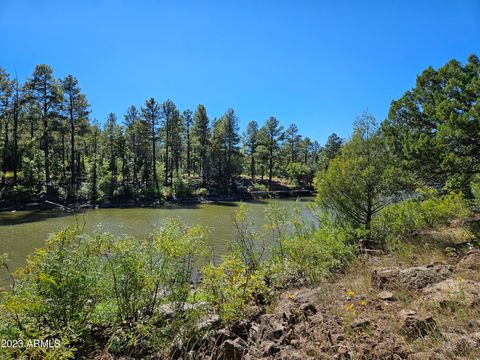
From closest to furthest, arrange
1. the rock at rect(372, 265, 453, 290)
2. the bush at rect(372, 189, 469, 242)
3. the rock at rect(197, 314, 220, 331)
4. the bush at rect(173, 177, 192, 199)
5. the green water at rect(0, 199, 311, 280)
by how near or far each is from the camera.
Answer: the rock at rect(197, 314, 220, 331) → the rock at rect(372, 265, 453, 290) → the bush at rect(372, 189, 469, 242) → the green water at rect(0, 199, 311, 280) → the bush at rect(173, 177, 192, 199)

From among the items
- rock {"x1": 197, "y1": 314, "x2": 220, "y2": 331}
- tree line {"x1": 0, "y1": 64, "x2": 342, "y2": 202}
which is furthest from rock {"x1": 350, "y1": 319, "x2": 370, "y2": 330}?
tree line {"x1": 0, "y1": 64, "x2": 342, "y2": 202}

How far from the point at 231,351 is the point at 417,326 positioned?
244 centimetres

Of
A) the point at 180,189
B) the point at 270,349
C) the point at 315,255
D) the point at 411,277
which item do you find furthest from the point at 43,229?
the point at 180,189

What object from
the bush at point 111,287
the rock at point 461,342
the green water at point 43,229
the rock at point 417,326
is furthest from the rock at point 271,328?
the green water at point 43,229

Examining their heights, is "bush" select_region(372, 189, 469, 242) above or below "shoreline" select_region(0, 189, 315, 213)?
above

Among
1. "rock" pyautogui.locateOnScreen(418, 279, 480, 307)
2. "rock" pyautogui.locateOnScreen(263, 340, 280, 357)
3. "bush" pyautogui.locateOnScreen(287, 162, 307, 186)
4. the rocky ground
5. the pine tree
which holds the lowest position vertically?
"rock" pyautogui.locateOnScreen(263, 340, 280, 357)

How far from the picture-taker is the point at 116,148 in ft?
128

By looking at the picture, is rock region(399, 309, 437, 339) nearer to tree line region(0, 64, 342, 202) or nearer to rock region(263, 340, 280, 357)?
rock region(263, 340, 280, 357)

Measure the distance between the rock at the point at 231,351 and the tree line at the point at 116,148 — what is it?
19.1 metres

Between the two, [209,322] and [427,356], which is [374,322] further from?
[209,322]

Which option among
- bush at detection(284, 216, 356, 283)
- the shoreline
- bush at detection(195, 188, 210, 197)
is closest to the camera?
bush at detection(284, 216, 356, 283)

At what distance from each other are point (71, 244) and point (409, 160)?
1013 cm

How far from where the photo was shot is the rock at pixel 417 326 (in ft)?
10.5

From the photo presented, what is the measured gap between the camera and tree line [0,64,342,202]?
89.7 feet
